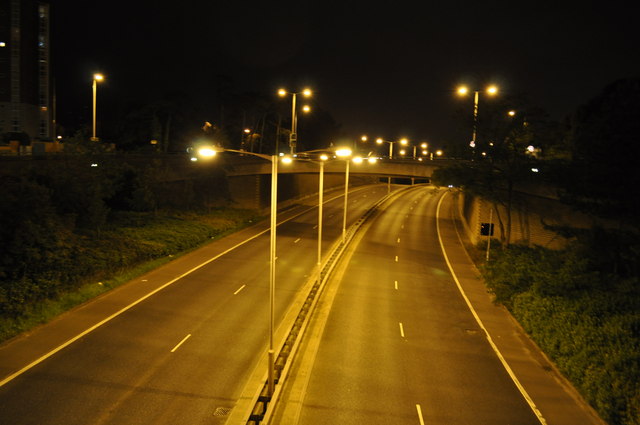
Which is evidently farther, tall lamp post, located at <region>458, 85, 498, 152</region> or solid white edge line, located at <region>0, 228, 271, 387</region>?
tall lamp post, located at <region>458, 85, 498, 152</region>

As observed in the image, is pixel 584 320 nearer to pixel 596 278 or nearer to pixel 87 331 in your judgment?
pixel 596 278

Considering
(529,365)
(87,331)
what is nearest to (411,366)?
(529,365)

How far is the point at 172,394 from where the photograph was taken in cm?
1494

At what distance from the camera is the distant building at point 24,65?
72.4m

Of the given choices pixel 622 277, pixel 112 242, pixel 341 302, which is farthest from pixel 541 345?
pixel 112 242

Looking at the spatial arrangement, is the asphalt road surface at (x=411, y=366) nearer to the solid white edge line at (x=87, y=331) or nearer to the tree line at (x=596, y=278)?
the tree line at (x=596, y=278)

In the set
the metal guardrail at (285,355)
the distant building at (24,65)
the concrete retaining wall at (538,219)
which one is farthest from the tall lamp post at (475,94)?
the distant building at (24,65)

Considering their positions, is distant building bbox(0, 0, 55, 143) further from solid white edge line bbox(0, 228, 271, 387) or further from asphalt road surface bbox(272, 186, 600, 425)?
asphalt road surface bbox(272, 186, 600, 425)

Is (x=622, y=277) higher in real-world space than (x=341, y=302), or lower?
higher

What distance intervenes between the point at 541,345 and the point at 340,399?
10218 mm

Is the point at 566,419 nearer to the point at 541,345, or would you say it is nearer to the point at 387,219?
the point at 541,345

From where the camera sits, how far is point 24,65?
245 feet

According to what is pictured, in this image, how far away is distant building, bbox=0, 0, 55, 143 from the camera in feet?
238

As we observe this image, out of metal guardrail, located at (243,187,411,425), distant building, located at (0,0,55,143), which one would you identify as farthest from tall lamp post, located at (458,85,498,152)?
distant building, located at (0,0,55,143)
